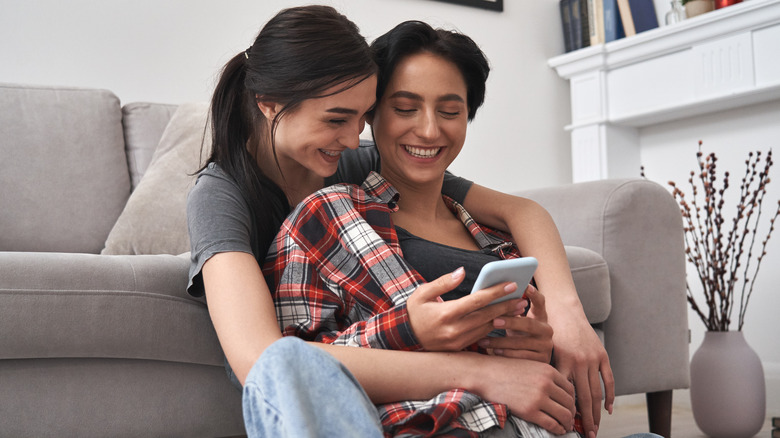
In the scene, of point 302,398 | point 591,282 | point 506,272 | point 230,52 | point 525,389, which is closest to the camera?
point 302,398

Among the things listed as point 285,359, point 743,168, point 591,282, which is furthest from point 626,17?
point 285,359

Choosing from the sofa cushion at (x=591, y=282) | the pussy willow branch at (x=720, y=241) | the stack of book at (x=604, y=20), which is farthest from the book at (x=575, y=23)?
the sofa cushion at (x=591, y=282)

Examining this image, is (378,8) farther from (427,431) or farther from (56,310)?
(427,431)

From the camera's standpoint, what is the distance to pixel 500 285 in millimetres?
833

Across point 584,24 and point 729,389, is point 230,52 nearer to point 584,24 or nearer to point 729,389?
point 584,24

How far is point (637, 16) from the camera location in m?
2.90

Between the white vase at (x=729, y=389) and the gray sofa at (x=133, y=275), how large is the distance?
0.83 ft

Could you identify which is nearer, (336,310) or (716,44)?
(336,310)

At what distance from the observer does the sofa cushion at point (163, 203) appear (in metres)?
1.71

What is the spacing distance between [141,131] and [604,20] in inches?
75.6

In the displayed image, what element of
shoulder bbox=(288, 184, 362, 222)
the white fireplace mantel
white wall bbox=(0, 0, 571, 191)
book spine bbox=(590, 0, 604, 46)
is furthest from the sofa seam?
book spine bbox=(590, 0, 604, 46)

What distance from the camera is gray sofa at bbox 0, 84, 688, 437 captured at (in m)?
1.09

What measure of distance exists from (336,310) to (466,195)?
495mm

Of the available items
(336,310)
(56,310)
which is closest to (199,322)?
(56,310)
